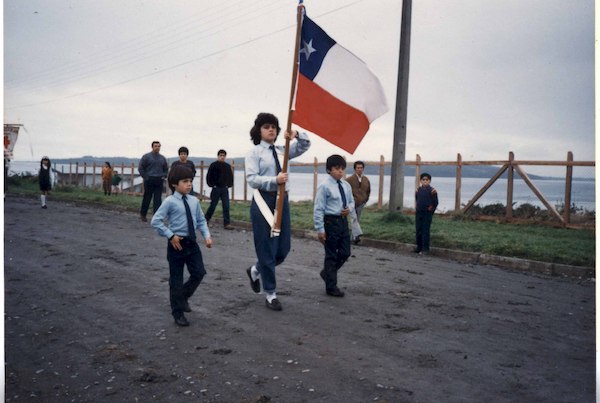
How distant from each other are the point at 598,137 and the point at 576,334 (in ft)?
7.19

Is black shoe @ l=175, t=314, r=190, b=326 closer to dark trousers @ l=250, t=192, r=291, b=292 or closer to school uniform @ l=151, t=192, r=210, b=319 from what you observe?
school uniform @ l=151, t=192, r=210, b=319

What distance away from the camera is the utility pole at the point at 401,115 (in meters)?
13.5

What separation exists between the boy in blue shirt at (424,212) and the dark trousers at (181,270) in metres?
5.91

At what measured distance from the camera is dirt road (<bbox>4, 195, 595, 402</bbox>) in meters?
3.53

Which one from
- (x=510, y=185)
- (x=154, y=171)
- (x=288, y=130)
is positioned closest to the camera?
(x=288, y=130)

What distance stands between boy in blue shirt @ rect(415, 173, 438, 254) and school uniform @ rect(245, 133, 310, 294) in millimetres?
5063

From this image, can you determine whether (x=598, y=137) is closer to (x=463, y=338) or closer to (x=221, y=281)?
(x=463, y=338)

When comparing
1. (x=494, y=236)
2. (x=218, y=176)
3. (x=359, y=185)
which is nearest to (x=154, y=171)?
(x=218, y=176)

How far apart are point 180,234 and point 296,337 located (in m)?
1.39

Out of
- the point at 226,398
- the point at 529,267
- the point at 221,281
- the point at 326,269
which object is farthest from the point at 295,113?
the point at 529,267

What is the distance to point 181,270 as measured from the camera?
500cm

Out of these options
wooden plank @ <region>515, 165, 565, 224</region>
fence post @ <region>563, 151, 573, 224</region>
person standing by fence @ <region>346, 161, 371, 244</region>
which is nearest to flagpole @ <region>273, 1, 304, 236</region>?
person standing by fence @ <region>346, 161, 371, 244</region>

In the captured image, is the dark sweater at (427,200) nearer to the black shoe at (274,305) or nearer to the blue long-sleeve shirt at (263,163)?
the blue long-sleeve shirt at (263,163)

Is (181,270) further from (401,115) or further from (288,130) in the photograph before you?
(401,115)
